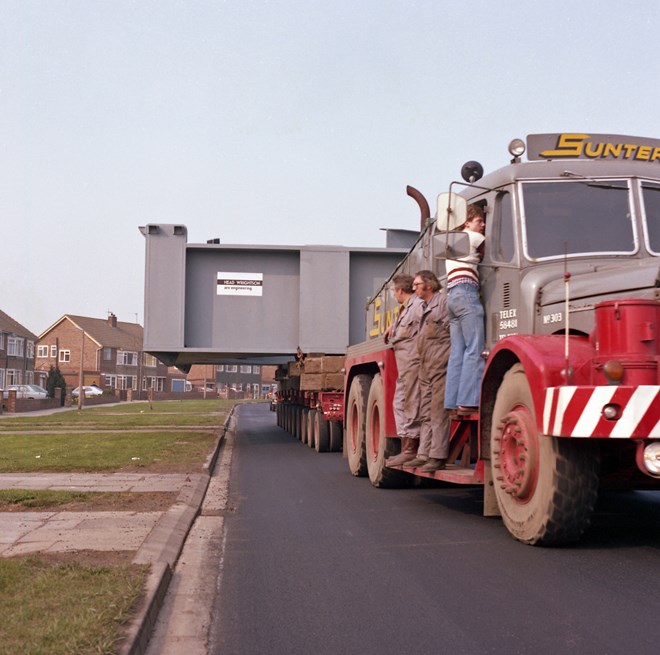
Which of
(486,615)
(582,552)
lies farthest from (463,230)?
(486,615)

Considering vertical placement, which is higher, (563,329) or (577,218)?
(577,218)

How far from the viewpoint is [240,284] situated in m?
17.6

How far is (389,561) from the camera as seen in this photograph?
604 centimetres

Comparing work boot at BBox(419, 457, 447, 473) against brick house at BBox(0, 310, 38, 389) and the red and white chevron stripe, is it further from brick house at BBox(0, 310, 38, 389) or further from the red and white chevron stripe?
brick house at BBox(0, 310, 38, 389)

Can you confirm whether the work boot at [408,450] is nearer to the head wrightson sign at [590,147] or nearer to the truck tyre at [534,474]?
the truck tyre at [534,474]

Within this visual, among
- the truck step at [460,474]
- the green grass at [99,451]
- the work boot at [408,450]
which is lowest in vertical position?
the green grass at [99,451]

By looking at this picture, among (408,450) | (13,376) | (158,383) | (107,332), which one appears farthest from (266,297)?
(158,383)

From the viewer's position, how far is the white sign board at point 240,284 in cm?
1753

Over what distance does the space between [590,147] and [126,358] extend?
322ft

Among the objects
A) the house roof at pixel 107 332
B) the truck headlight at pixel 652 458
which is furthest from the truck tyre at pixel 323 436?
the house roof at pixel 107 332

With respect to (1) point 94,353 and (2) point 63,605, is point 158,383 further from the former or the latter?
(2) point 63,605

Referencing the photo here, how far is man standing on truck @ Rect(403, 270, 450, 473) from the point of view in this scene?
776cm

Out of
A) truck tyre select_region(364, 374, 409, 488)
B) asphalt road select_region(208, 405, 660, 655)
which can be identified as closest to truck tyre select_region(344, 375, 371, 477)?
truck tyre select_region(364, 374, 409, 488)

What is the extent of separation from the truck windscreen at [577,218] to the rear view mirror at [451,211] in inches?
23.3
